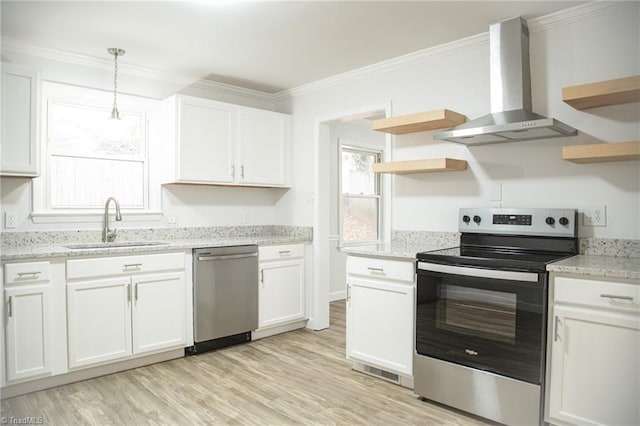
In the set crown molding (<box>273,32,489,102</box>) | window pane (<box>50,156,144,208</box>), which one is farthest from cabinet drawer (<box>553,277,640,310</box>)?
Answer: window pane (<box>50,156,144,208</box>)

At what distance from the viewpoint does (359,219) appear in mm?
5883

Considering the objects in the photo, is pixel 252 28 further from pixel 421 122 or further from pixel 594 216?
pixel 594 216

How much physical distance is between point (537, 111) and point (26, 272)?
345 cm

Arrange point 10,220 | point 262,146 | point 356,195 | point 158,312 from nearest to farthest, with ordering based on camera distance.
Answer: point 10,220 < point 158,312 < point 262,146 < point 356,195

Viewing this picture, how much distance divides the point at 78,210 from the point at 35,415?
5.20 ft

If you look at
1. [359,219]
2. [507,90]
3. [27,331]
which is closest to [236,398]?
[27,331]

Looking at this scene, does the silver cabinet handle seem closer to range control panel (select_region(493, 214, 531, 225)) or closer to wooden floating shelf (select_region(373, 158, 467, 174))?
range control panel (select_region(493, 214, 531, 225))

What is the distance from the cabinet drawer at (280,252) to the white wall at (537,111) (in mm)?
1118

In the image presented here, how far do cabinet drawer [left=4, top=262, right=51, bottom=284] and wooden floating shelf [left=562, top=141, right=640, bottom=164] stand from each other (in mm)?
3247

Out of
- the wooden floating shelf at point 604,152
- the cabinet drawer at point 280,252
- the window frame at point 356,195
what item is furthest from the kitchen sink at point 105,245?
the wooden floating shelf at point 604,152

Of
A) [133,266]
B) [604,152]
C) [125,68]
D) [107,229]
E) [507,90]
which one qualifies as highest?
[125,68]

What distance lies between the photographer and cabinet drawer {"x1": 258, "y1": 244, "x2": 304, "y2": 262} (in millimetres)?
3936

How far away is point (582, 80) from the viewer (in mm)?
2631
